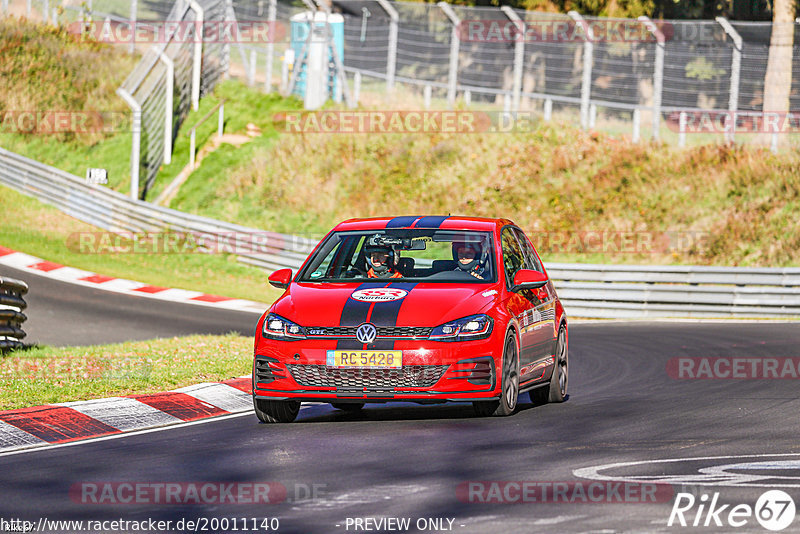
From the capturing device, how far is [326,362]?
31.0ft

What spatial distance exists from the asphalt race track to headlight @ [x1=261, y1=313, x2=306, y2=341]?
0.70m

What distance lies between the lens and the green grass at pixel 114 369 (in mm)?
11281

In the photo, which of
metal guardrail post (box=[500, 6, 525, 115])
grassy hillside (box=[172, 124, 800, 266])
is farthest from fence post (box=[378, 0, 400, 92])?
metal guardrail post (box=[500, 6, 525, 115])

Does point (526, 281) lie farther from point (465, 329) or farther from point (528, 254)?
point (528, 254)

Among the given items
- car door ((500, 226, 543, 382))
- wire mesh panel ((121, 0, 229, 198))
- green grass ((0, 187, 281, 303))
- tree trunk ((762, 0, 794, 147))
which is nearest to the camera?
car door ((500, 226, 543, 382))

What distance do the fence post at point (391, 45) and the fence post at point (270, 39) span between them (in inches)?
165

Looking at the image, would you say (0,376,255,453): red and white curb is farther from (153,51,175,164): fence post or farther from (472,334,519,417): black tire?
(153,51,175,164): fence post

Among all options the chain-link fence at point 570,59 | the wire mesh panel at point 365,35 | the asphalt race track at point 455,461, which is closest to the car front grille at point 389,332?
the asphalt race track at point 455,461

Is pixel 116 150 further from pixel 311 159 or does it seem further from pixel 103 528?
pixel 103 528

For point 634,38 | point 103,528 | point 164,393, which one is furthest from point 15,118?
point 103,528

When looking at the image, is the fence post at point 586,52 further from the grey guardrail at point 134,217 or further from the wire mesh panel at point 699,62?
the grey guardrail at point 134,217

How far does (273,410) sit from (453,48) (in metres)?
24.1

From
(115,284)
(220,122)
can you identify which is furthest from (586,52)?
(115,284)

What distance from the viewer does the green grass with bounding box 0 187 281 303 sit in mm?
27375
